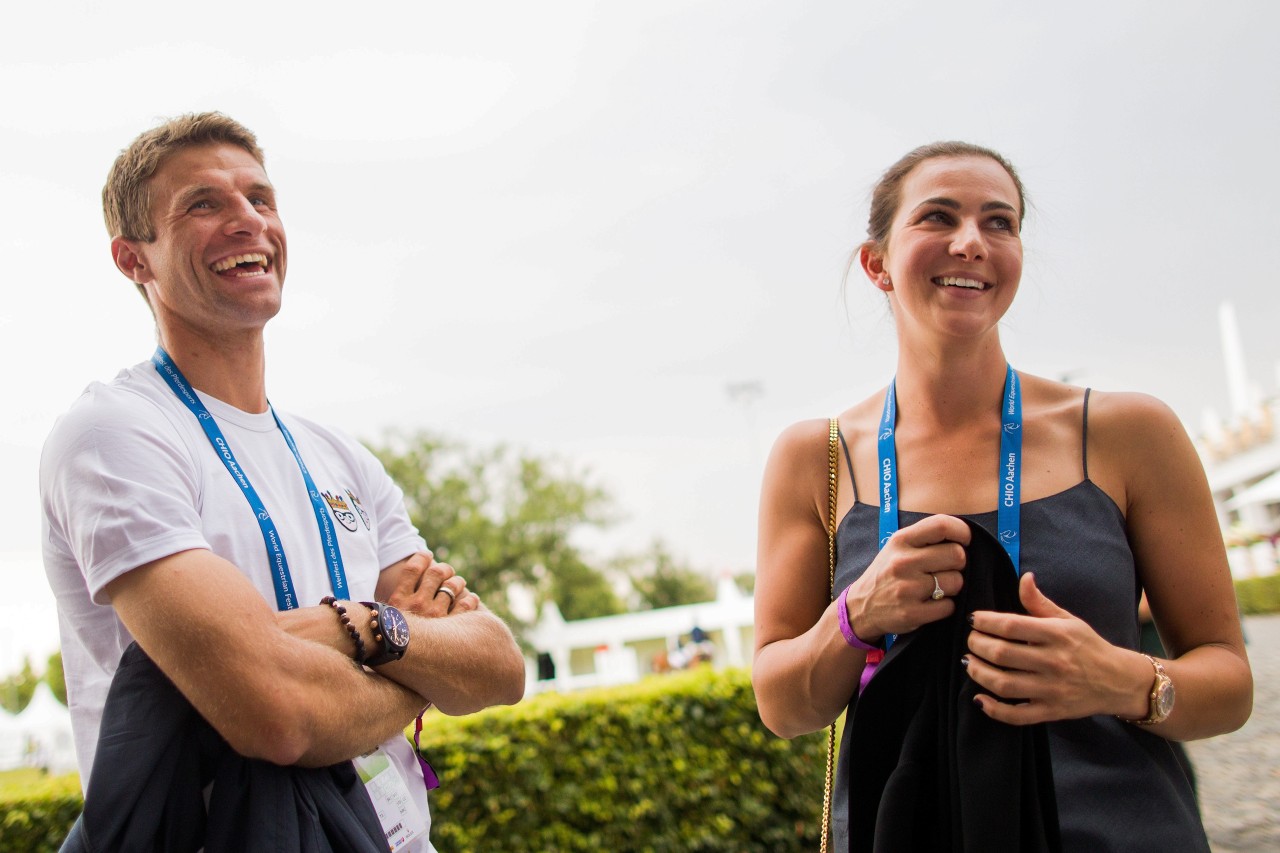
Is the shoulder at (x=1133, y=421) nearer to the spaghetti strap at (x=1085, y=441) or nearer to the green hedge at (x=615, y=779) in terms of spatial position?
the spaghetti strap at (x=1085, y=441)

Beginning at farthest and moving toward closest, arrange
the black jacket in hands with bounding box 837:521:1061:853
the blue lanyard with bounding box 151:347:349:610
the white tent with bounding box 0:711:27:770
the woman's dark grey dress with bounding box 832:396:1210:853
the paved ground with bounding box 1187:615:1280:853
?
the white tent with bounding box 0:711:27:770, the paved ground with bounding box 1187:615:1280:853, the blue lanyard with bounding box 151:347:349:610, the woman's dark grey dress with bounding box 832:396:1210:853, the black jacket in hands with bounding box 837:521:1061:853

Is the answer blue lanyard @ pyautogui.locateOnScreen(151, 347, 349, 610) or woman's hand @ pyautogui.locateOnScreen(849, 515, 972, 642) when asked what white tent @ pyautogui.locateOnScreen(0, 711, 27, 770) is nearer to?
blue lanyard @ pyautogui.locateOnScreen(151, 347, 349, 610)

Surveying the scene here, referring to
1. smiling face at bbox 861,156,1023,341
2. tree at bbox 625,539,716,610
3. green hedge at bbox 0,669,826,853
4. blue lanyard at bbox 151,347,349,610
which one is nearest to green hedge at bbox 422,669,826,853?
green hedge at bbox 0,669,826,853

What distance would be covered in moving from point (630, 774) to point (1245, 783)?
5.98m

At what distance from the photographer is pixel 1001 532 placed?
1904mm

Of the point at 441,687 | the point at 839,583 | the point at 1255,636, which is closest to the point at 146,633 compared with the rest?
the point at 441,687

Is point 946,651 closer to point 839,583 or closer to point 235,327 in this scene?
point 839,583

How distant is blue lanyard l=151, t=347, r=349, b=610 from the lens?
1.99 meters

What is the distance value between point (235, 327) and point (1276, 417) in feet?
159

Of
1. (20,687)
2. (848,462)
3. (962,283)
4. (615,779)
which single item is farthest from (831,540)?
(20,687)

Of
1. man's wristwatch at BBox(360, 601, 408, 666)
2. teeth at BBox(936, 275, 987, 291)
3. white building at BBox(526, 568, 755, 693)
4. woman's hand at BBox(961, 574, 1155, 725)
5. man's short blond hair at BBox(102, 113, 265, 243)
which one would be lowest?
white building at BBox(526, 568, 755, 693)

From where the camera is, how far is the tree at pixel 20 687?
70.0 metres

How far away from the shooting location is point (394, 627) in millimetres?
1998

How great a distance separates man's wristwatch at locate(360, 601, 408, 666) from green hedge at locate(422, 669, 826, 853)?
3982 mm
